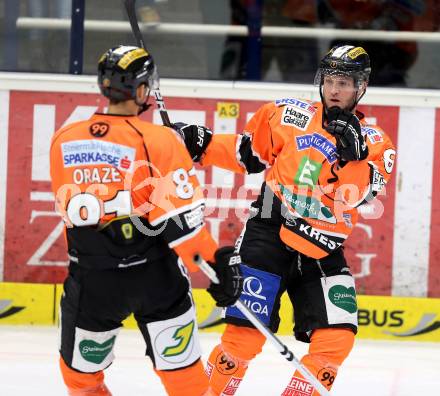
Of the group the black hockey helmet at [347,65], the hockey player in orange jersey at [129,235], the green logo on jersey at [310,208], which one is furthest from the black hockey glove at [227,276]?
the black hockey helmet at [347,65]

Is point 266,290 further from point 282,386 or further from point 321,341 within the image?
point 282,386

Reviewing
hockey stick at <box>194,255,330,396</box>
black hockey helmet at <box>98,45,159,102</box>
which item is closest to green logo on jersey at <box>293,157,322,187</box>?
hockey stick at <box>194,255,330,396</box>

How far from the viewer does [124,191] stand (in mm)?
3178

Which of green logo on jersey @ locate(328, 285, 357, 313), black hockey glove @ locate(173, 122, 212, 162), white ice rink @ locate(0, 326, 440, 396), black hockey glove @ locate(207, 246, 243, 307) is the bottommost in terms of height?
white ice rink @ locate(0, 326, 440, 396)

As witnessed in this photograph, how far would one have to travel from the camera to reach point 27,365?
485cm

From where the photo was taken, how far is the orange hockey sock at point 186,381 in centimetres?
330

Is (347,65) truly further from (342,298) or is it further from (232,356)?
→ (232,356)

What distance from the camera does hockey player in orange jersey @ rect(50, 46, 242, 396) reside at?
3174 millimetres

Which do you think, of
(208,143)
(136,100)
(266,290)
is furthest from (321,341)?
(136,100)

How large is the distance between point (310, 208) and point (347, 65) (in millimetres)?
497

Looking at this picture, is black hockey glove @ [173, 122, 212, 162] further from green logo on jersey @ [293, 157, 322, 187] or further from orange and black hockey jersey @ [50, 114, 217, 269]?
orange and black hockey jersey @ [50, 114, 217, 269]

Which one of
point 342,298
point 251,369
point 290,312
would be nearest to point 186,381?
point 342,298

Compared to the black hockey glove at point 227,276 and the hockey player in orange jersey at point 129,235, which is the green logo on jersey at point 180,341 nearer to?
the hockey player in orange jersey at point 129,235

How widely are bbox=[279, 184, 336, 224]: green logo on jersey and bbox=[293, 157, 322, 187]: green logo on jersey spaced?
1.9 inches
